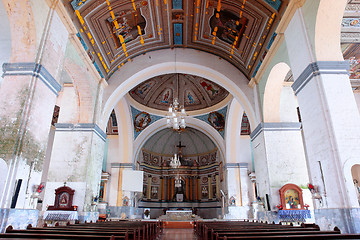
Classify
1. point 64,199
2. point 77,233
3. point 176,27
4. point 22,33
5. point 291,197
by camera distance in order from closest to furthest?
point 77,233 < point 22,33 < point 291,197 < point 64,199 < point 176,27

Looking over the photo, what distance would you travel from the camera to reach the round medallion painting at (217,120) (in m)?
15.2

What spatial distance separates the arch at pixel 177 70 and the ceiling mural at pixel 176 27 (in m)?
0.29

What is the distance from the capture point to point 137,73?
10.7 meters

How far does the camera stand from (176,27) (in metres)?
9.96

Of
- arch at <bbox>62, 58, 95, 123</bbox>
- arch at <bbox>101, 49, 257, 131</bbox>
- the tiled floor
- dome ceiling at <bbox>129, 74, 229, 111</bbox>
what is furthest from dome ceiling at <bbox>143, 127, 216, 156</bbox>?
the tiled floor

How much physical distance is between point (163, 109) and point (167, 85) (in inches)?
66.5

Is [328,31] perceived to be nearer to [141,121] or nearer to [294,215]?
[294,215]

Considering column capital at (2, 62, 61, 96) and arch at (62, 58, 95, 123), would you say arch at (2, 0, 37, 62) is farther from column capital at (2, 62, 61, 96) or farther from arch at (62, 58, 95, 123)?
arch at (62, 58, 95, 123)

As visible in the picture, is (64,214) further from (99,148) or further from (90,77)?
(90,77)

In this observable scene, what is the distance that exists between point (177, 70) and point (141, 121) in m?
5.41

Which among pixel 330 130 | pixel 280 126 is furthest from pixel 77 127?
pixel 330 130

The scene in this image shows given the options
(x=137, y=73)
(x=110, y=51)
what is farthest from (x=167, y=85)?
(x=110, y=51)

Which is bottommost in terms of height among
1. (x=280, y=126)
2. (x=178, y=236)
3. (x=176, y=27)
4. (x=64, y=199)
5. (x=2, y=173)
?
(x=178, y=236)

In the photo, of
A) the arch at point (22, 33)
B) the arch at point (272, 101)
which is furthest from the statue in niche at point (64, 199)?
the arch at point (272, 101)
